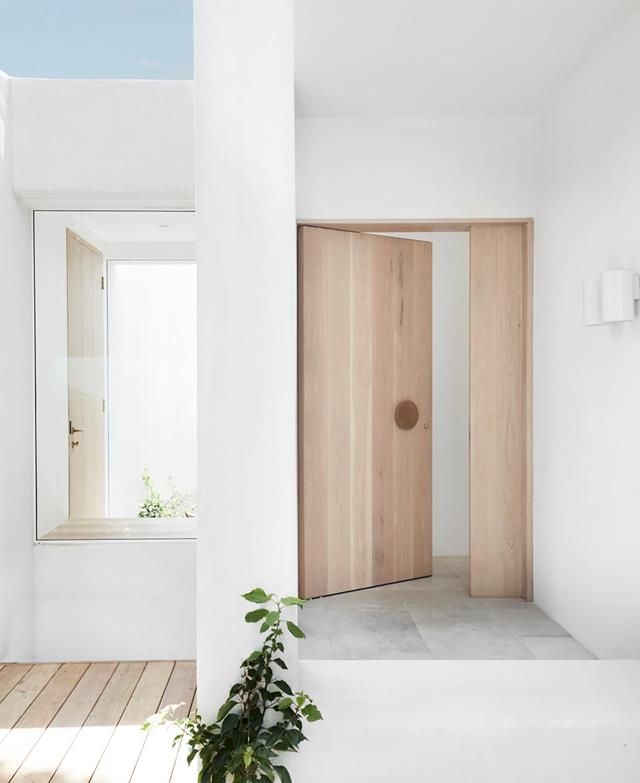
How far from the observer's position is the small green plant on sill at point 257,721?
2.14 m

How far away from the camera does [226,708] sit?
2.26m

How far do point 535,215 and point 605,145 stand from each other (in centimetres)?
89

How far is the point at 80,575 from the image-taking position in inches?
158

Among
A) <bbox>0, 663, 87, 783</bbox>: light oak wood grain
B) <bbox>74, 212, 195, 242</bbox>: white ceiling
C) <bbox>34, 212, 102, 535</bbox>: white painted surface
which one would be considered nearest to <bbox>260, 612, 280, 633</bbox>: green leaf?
<bbox>0, 663, 87, 783</bbox>: light oak wood grain

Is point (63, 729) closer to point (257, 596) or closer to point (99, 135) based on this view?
point (257, 596)

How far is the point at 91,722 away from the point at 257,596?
136 cm

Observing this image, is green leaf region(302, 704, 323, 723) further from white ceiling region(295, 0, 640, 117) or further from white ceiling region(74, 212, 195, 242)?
white ceiling region(74, 212, 195, 242)

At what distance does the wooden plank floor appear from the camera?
8.89 feet

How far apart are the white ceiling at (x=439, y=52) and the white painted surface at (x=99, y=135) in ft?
2.31

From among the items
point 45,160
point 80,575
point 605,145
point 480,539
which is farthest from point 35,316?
point 605,145

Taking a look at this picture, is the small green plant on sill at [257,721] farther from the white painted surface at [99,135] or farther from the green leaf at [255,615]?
the white painted surface at [99,135]

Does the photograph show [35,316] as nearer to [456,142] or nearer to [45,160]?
[45,160]

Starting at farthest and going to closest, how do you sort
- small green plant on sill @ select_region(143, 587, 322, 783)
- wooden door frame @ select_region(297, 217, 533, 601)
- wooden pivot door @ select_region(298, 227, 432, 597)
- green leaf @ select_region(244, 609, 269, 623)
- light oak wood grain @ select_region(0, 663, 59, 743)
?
wooden pivot door @ select_region(298, 227, 432, 597)
wooden door frame @ select_region(297, 217, 533, 601)
light oak wood grain @ select_region(0, 663, 59, 743)
green leaf @ select_region(244, 609, 269, 623)
small green plant on sill @ select_region(143, 587, 322, 783)

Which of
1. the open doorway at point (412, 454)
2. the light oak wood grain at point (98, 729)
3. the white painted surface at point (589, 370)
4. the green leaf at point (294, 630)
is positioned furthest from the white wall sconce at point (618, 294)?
the light oak wood grain at point (98, 729)
